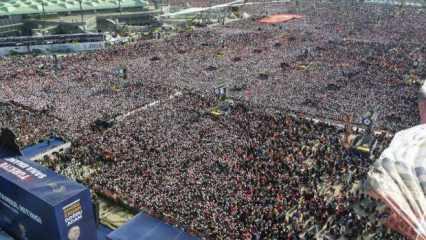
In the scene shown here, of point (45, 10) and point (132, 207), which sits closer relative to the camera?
point (132, 207)

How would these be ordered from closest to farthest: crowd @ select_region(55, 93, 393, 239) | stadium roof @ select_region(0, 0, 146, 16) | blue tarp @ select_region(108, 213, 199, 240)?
blue tarp @ select_region(108, 213, 199, 240) → crowd @ select_region(55, 93, 393, 239) → stadium roof @ select_region(0, 0, 146, 16)

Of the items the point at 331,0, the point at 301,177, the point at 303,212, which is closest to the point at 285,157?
the point at 301,177

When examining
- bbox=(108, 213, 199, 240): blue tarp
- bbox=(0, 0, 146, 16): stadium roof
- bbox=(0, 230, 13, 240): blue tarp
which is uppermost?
bbox=(0, 0, 146, 16): stadium roof

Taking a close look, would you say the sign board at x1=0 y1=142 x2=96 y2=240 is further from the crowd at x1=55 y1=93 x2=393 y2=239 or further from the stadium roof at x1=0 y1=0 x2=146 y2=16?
the stadium roof at x1=0 y1=0 x2=146 y2=16

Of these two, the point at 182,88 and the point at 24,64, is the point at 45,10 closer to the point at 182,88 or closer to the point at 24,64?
the point at 24,64

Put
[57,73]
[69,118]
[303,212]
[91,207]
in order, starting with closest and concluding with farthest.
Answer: [91,207] → [303,212] → [69,118] → [57,73]

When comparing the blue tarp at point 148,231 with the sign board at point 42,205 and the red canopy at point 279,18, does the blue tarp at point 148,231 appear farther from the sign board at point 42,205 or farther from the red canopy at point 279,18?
the red canopy at point 279,18

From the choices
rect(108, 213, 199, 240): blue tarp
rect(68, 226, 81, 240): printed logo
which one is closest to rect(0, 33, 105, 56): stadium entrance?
rect(108, 213, 199, 240): blue tarp
